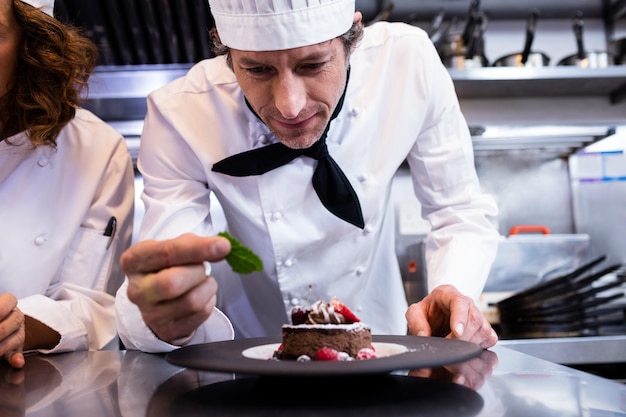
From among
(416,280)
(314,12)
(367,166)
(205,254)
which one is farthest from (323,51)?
(416,280)

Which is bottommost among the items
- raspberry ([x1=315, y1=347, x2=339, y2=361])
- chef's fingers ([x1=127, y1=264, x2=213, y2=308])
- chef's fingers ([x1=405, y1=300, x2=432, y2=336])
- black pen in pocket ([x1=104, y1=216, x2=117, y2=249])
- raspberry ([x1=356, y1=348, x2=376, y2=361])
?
chef's fingers ([x1=405, y1=300, x2=432, y2=336])

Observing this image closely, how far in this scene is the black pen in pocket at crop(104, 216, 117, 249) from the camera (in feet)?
5.56

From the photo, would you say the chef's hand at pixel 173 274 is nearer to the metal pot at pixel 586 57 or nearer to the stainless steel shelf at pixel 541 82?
the stainless steel shelf at pixel 541 82

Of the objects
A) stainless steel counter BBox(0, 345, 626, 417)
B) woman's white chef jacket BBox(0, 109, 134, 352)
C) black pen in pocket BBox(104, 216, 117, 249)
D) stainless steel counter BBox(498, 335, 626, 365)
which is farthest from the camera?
stainless steel counter BBox(498, 335, 626, 365)

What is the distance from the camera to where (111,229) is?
5.59 ft

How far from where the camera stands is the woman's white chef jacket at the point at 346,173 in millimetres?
1611

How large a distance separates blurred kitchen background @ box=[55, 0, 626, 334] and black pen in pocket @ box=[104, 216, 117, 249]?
1279 mm

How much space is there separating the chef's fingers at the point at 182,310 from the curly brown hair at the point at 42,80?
0.75 m

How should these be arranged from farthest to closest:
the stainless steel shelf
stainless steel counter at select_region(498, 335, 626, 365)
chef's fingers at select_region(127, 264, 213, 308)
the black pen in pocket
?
the stainless steel shelf
stainless steel counter at select_region(498, 335, 626, 365)
the black pen in pocket
chef's fingers at select_region(127, 264, 213, 308)

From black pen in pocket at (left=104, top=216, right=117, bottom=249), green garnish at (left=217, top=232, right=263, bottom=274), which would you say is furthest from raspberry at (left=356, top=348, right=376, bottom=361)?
black pen in pocket at (left=104, top=216, right=117, bottom=249)

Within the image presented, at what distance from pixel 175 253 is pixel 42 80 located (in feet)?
3.48

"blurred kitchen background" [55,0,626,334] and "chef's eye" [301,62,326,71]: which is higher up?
"chef's eye" [301,62,326,71]

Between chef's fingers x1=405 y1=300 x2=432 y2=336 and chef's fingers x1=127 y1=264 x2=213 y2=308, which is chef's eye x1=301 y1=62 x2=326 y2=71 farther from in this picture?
chef's fingers x1=127 y1=264 x2=213 y2=308

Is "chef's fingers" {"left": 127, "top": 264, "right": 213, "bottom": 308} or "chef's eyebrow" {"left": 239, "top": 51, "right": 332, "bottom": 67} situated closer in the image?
"chef's fingers" {"left": 127, "top": 264, "right": 213, "bottom": 308}
